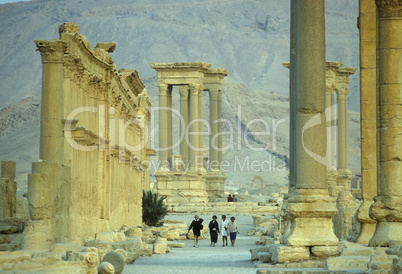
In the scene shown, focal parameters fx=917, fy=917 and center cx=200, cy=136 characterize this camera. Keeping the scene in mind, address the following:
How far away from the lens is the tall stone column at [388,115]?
16547 millimetres

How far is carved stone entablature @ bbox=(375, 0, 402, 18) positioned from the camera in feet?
55.3

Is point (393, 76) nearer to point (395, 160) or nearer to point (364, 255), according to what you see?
point (395, 160)

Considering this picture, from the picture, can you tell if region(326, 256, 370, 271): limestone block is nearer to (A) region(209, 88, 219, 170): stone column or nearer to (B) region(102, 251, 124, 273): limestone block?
(B) region(102, 251, 124, 273): limestone block

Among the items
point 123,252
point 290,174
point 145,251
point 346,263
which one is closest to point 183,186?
point 145,251

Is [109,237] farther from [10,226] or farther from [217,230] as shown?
[217,230]

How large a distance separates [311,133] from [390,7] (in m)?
2.77

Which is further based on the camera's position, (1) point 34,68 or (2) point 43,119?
(1) point 34,68

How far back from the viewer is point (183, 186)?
5578 cm

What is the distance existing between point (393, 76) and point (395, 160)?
61.5 inches

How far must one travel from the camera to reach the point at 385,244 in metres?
16.3

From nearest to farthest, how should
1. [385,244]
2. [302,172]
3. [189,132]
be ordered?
[385,244] → [302,172] → [189,132]

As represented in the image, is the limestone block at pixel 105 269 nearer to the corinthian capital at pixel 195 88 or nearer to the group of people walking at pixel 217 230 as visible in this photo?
the group of people walking at pixel 217 230

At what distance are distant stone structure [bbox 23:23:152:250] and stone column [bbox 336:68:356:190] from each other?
25592 mm

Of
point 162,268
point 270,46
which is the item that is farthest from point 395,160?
point 270,46
